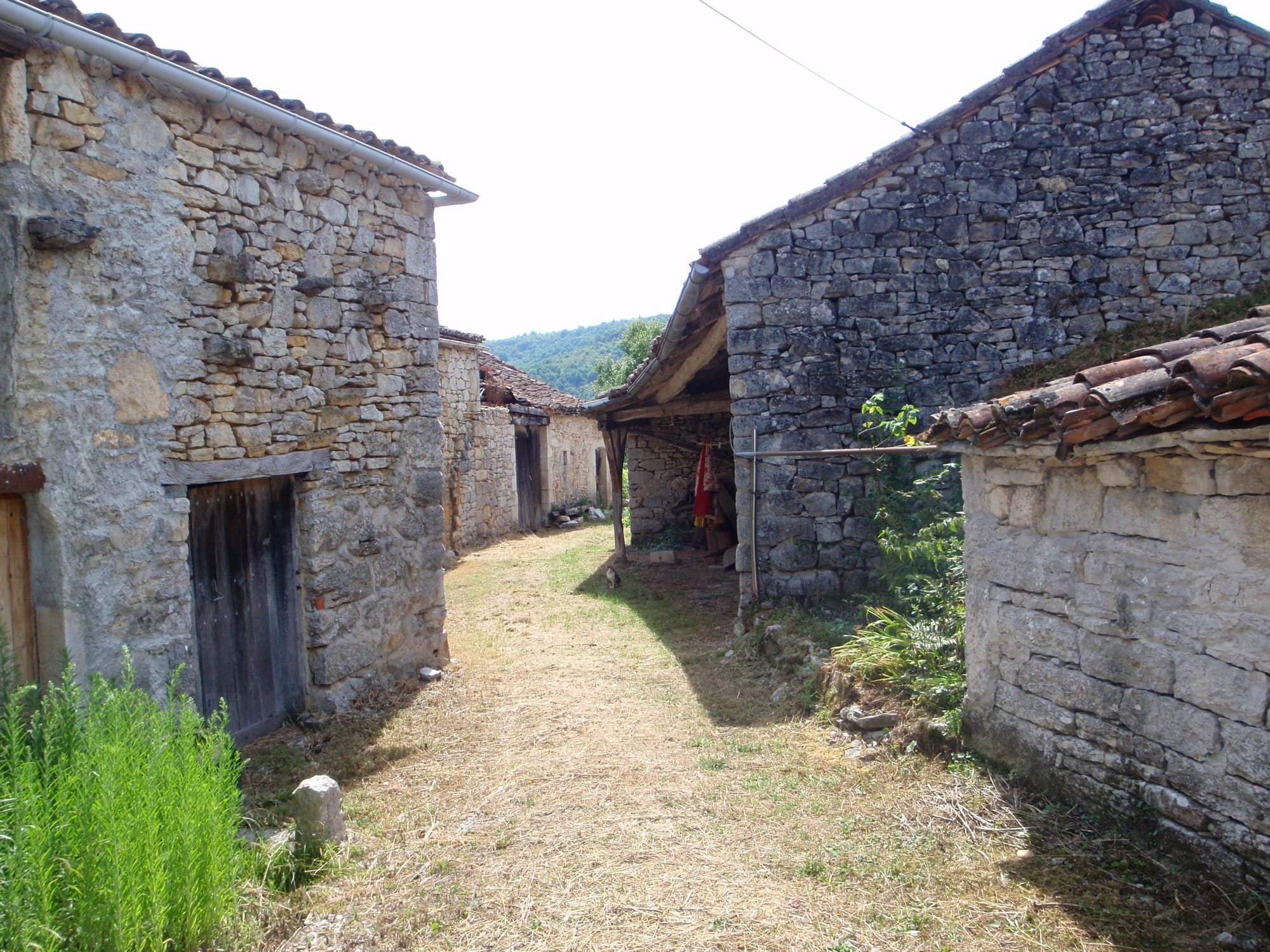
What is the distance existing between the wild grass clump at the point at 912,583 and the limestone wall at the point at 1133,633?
0.60 m

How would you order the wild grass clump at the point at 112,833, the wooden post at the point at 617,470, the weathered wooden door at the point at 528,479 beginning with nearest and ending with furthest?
the wild grass clump at the point at 112,833, the wooden post at the point at 617,470, the weathered wooden door at the point at 528,479

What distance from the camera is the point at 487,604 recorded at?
9867mm

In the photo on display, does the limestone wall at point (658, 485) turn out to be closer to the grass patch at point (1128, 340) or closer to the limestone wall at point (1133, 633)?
the grass patch at point (1128, 340)

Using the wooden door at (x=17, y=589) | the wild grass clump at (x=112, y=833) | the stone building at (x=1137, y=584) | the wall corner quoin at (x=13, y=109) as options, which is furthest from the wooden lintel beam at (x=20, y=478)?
the stone building at (x=1137, y=584)

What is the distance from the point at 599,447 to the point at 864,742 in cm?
1671

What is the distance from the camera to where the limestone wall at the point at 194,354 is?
3951mm

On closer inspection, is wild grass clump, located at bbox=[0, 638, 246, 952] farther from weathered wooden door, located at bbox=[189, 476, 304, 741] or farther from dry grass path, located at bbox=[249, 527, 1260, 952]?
weathered wooden door, located at bbox=[189, 476, 304, 741]

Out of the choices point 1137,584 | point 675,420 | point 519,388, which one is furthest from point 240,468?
point 519,388

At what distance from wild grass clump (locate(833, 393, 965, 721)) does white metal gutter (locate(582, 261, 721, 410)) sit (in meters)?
1.89

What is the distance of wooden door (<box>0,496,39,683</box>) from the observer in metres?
3.87

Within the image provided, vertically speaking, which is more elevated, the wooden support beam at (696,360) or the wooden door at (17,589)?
the wooden support beam at (696,360)

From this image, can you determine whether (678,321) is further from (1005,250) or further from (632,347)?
(632,347)

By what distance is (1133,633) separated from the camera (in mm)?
3365

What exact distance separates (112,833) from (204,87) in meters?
3.93
